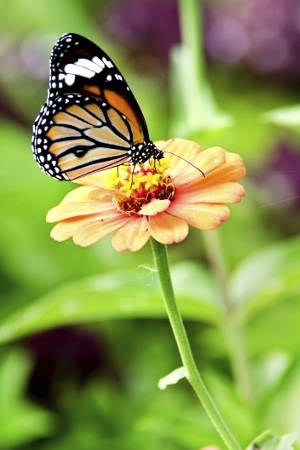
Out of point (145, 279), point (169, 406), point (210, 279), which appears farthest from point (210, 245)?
point (169, 406)

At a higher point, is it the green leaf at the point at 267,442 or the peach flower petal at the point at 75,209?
the peach flower petal at the point at 75,209

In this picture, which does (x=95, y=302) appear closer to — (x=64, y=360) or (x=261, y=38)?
(x=64, y=360)

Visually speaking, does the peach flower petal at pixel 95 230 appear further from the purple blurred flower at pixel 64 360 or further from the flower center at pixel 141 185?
the purple blurred flower at pixel 64 360

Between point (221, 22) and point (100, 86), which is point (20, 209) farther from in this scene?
point (221, 22)

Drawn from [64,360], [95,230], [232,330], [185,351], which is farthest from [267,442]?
[64,360]

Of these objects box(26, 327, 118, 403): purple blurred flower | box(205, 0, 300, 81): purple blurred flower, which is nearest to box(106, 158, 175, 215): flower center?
box(26, 327, 118, 403): purple blurred flower

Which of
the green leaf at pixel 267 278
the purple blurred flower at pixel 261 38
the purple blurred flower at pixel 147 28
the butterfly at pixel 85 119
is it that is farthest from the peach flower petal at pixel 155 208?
the purple blurred flower at pixel 261 38
